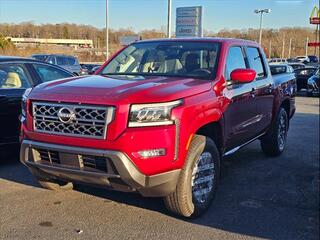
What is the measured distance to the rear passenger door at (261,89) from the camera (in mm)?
6238

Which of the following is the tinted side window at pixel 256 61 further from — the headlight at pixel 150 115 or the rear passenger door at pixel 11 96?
the rear passenger door at pixel 11 96

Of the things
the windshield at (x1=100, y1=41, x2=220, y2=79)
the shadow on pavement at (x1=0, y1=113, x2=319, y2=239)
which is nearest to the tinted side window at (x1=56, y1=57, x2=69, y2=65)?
the shadow on pavement at (x1=0, y1=113, x2=319, y2=239)

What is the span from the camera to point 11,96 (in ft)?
20.7

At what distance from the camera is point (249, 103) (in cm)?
580

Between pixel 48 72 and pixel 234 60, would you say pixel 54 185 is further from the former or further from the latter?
pixel 234 60

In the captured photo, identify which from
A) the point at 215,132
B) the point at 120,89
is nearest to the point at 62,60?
the point at 215,132

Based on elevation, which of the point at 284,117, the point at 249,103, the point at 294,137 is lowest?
the point at 294,137

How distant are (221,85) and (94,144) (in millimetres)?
1740

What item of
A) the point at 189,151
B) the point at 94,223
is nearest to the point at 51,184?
the point at 94,223

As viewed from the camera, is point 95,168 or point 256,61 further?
point 256,61

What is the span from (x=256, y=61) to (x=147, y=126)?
10.4 feet

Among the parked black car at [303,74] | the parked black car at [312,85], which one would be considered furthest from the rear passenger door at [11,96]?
the parked black car at [303,74]

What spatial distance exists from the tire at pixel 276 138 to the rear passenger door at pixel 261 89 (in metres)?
0.37

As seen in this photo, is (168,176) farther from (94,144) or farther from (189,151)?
(94,144)
